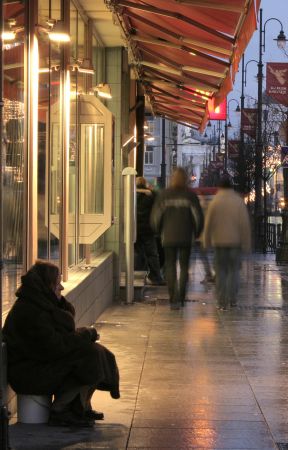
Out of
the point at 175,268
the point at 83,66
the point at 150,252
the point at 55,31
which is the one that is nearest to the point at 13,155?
the point at 55,31

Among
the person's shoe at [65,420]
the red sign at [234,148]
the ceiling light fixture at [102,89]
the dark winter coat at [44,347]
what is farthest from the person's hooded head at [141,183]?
the red sign at [234,148]

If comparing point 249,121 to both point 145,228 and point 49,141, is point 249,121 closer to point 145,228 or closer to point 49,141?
point 145,228

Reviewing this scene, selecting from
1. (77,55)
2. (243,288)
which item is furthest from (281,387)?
(243,288)

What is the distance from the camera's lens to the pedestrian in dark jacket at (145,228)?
567 inches

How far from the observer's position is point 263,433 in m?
5.54

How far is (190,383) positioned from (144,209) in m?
7.61

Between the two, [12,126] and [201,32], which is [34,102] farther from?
[201,32]

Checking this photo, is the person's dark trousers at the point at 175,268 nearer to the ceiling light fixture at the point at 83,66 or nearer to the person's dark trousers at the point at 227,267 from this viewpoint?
the person's dark trousers at the point at 227,267

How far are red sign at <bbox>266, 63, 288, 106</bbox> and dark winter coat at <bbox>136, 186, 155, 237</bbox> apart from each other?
26.5ft

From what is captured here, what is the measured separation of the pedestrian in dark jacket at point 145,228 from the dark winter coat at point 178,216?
21.6ft

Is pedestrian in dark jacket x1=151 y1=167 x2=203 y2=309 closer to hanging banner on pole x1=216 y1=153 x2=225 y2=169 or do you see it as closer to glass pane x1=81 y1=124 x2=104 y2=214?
glass pane x1=81 y1=124 x2=104 y2=214

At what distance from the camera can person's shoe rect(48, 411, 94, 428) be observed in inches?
220

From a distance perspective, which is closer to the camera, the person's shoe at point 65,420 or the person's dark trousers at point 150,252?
the person's shoe at point 65,420

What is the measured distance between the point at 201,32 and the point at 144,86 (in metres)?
5.43
